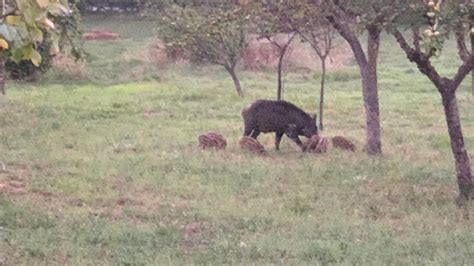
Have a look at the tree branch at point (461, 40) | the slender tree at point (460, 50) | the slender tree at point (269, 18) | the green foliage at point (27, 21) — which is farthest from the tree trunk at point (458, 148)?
the green foliage at point (27, 21)

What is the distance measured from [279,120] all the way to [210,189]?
4.07m

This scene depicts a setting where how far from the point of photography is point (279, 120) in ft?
47.7

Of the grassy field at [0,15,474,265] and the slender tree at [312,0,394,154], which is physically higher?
the slender tree at [312,0,394,154]

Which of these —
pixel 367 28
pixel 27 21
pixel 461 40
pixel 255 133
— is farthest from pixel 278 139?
pixel 27 21

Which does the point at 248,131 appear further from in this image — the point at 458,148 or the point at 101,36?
the point at 101,36

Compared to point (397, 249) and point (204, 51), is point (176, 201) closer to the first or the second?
point (397, 249)

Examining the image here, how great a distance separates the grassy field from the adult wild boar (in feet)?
1.19

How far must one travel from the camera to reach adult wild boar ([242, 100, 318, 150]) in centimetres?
1456

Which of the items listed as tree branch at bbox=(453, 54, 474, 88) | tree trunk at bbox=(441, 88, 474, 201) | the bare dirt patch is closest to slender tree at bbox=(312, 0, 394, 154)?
tree branch at bbox=(453, 54, 474, 88)

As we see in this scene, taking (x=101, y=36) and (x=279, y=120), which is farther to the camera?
(x=101, y=36)

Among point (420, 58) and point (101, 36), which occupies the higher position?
point (420, 58)

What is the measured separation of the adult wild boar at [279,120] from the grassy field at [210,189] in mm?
362

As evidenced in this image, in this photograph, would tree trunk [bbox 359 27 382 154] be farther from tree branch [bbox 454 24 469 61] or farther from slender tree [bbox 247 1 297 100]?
tree branch [bbox 454 24 469 61]

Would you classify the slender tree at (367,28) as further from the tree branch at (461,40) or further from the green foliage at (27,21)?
the green foliage at (27,21)
